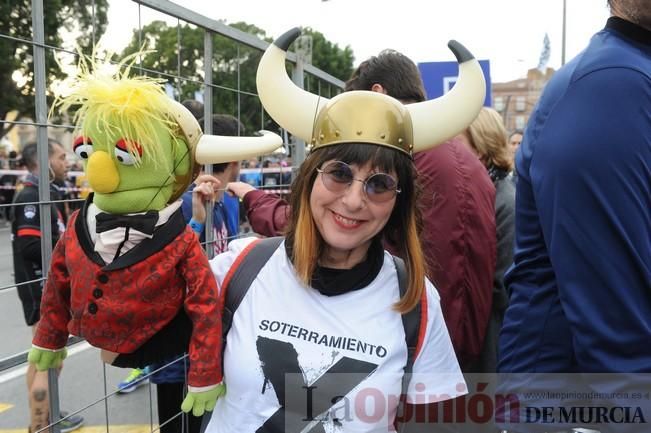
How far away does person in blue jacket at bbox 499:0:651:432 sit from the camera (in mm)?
1124

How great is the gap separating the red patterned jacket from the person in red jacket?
0.80 m

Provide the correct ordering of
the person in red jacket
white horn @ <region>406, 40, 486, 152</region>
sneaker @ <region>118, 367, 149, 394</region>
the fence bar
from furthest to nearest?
the person in red jacket < sneaker @ <region>118, 367, 149, 394</region> < the fence bar < white horn @ <region>406, 40, 486, 152</region>

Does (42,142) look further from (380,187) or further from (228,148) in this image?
(380,187)

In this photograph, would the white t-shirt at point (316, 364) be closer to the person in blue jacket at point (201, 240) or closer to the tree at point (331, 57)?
the person in blue jacket at point (201, 240)

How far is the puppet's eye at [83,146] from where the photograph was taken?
1.27m

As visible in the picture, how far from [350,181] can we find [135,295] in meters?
0.56

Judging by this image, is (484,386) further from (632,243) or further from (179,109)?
(179,109)

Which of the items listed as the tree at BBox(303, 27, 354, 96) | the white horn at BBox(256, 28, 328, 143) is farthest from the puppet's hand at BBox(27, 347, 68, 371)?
the tree at BBox(303, 27, 354, 96)

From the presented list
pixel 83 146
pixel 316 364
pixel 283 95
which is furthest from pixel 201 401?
pixel 283 95

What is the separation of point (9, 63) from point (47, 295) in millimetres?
780

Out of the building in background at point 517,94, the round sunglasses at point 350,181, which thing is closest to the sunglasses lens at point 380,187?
the round sunglasses at point 350,181

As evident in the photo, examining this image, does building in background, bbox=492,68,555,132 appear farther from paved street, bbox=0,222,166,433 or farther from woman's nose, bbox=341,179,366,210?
woman's nose, bbox=341,179,366,210

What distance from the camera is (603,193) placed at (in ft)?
3.69

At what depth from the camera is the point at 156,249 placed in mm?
1265
